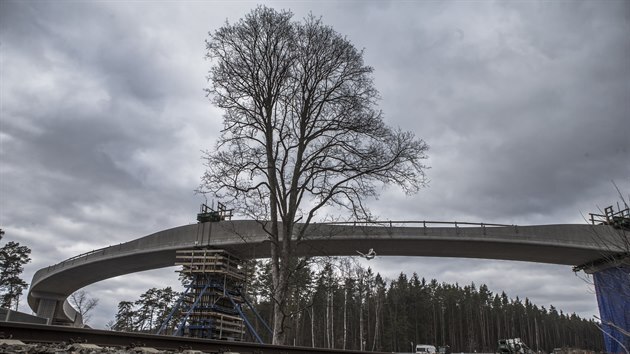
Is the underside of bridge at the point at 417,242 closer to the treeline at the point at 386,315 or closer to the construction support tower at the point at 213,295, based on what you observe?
the construction support tower at the point at 213,295

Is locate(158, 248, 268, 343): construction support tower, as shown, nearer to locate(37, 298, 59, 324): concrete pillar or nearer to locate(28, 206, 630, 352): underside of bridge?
locate(28, 206, 630, 352): underside of bridge

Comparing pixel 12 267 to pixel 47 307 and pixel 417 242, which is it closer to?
pixel 47 307

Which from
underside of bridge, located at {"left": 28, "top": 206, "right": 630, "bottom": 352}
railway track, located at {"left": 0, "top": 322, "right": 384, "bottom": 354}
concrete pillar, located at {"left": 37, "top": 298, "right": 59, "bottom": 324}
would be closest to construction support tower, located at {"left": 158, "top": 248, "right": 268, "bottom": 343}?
underside of bridge, located at {"left": 28, "top": 206, "right": 630, "bottom": 352}

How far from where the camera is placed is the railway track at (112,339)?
6.06m

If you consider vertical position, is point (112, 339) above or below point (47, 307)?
below

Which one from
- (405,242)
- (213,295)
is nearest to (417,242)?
(405,242)

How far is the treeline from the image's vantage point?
57.8 metres

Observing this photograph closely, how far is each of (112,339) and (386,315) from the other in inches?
2968

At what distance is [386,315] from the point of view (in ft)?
255

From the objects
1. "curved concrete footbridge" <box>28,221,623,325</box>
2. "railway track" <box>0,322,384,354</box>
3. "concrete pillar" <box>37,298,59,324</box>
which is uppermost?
"curved concrete footbridge" <box>28,221,623,325</box>

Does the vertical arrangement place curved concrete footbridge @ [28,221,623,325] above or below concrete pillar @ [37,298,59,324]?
above

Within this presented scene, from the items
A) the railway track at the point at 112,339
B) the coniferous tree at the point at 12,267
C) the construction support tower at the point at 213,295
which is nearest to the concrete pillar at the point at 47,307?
the coniferous tree at the point at 12,267

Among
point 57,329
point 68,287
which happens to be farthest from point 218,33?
point 68,287

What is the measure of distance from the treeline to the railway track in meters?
39.2
